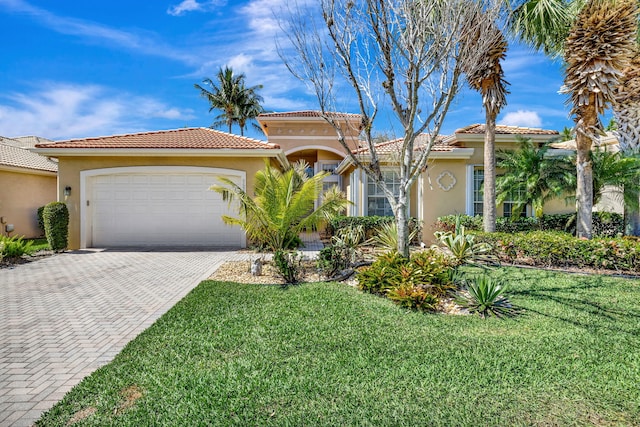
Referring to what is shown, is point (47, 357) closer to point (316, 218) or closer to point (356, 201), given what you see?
point (316, 218)

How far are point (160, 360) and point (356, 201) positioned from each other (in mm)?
11943

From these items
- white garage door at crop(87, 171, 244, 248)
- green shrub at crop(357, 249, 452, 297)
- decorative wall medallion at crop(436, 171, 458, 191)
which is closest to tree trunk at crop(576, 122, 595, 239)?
decorative wall medallion at crop(436, 171, 458, 191)

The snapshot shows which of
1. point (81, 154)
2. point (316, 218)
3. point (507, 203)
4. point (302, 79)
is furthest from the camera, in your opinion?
point (507, 203)

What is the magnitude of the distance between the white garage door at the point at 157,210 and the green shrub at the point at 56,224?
3.30ft

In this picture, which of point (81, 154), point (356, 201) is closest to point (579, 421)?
point (356, 201)

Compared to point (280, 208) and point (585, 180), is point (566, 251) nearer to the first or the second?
point (585, 180)

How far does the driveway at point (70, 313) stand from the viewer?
12.1 ft

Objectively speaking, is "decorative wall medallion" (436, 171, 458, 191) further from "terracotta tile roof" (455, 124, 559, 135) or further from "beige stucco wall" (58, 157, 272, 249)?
"beige stucco wall" (58, 157, 272, 249)

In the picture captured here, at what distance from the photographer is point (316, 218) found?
9.20 m

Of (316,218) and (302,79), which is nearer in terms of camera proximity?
(302,79)

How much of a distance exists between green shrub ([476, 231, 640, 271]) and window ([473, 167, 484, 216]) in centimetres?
390

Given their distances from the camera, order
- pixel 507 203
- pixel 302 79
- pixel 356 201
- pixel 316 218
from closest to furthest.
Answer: pixel 302 79 < pixel 316 218 < pixel 507 203 < pixel 356 201

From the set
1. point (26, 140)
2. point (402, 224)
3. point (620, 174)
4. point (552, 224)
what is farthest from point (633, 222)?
point (26, 140)

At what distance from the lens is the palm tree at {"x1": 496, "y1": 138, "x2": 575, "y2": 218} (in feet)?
37.2
